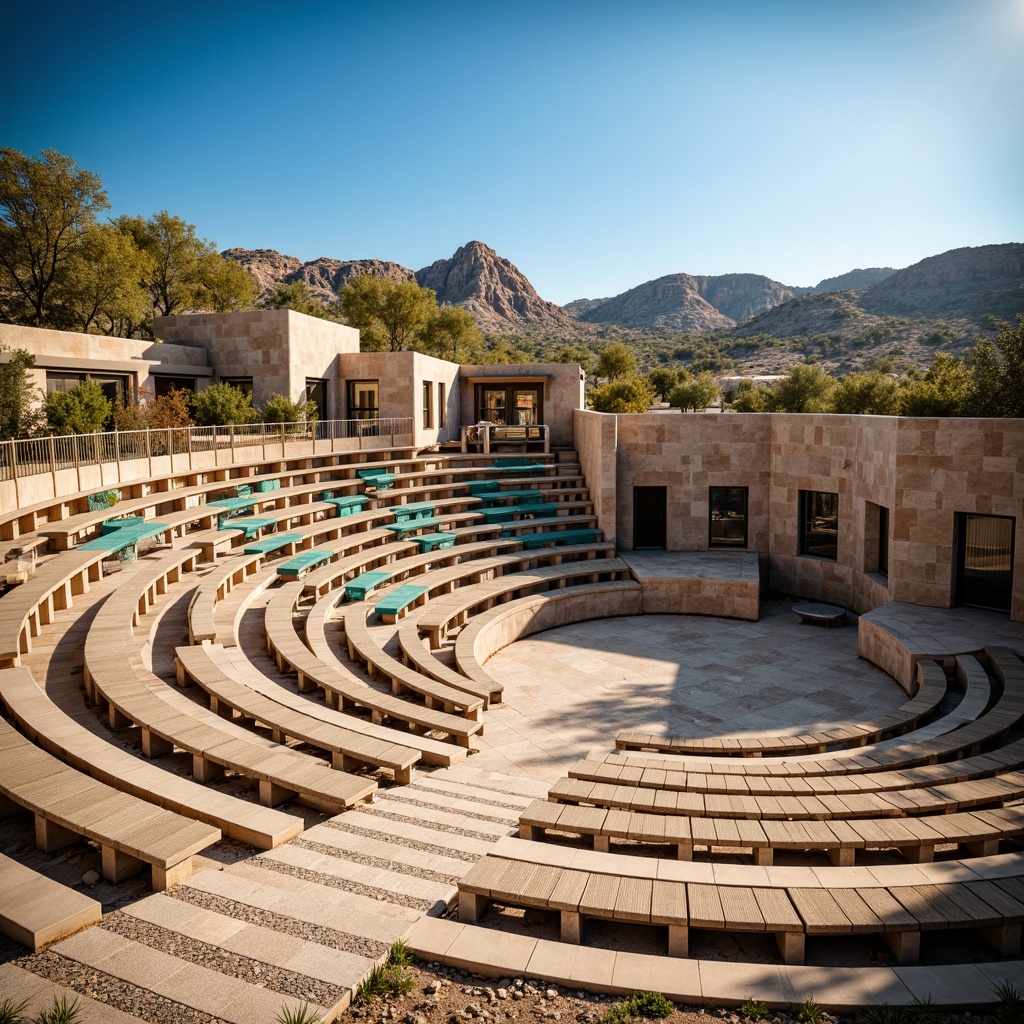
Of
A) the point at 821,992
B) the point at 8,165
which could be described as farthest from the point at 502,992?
the point at 8,165

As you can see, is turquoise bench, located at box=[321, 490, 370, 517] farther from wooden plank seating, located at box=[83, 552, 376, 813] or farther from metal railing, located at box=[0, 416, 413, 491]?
wooden plank seating, located at box=[83, 552, 376, 813]

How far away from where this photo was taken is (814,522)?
19.8m

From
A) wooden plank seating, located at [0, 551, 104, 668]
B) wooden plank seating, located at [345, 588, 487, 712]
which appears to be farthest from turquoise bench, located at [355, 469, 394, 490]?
wooden plank seating, located at [0, 551, 104, 668]

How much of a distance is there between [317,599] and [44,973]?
34.1ft

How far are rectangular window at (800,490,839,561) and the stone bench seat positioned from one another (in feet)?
46.4

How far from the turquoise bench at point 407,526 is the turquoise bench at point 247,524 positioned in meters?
3.18

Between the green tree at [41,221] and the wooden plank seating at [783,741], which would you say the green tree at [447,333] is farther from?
the wooden plank seating at [783,741]

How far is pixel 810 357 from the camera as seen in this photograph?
77875 mm

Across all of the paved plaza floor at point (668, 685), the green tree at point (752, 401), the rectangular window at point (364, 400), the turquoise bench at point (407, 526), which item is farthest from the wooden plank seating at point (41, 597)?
the green tree at point (752, 401)

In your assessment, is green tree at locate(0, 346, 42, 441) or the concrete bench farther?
green tree at locate(0, 346, 42, 441)

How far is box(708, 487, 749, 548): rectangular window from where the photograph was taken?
21359mm

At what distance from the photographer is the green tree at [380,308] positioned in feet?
168

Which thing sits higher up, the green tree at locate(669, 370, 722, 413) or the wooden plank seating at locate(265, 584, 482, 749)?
the green tree at locate(669, 370, 722, 413)

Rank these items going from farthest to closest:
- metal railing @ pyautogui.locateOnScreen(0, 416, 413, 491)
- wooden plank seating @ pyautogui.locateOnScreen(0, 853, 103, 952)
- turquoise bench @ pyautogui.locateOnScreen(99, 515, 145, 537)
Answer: turquoise bench @ pyautogui.locateOnScreen(99, 515, 145, 537) → metal railing @ pyautogui.locateOnScreen(0, 416, 413, 491) → wooden plank seating @ pyautogui.locateOnScreen(0, 853, 103, 952)
